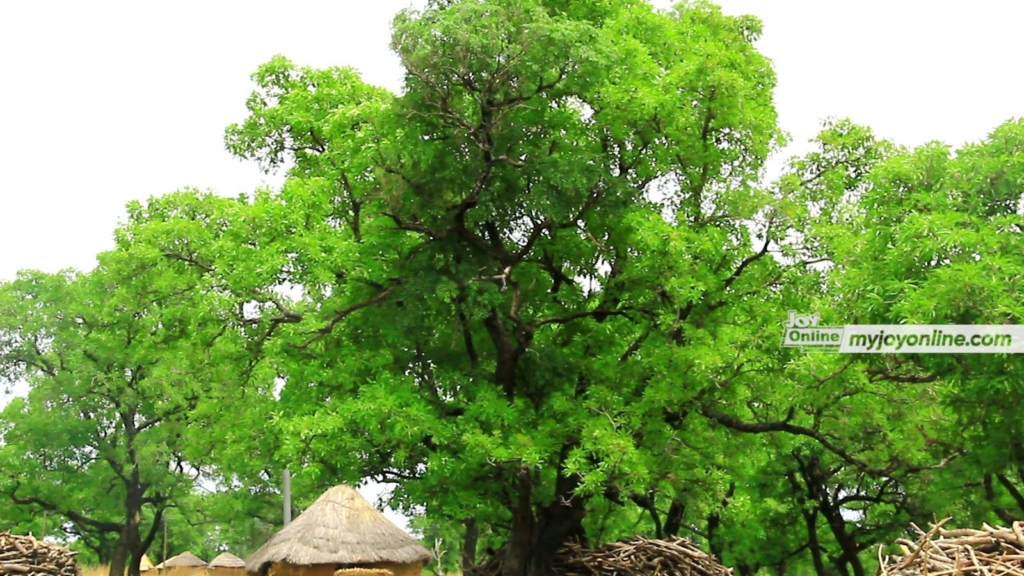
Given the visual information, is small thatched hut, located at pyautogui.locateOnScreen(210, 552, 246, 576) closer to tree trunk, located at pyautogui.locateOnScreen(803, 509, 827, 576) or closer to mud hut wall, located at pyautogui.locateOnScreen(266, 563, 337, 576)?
tree trunk, located at pyautogui.locateOnScreen(803, 509, 827, 576)

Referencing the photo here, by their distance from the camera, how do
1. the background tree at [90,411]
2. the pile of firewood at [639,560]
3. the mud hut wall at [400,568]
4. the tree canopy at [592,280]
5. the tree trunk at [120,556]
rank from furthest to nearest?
1. the tree trunk at [120,556]
2. the background tree at [90,411]
3. the mud hut wall at [400,568]
4. the pile of firewood at [639,560]
5. the tree canopy at [592,280]

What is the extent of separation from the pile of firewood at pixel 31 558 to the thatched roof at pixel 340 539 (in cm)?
484

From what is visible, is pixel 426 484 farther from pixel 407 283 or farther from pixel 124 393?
pixel 124 393

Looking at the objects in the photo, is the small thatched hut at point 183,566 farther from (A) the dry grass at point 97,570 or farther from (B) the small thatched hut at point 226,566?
(A) the dry grass at point 97,570

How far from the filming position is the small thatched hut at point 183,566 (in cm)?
4378

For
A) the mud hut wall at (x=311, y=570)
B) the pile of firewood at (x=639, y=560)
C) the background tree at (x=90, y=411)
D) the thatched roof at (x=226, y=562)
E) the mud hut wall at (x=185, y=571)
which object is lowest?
the pile of firewood at (x=639, y=560)

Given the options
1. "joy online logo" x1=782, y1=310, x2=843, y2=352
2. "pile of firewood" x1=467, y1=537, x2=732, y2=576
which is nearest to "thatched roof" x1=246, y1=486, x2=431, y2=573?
"pile of firewood" x1=467, y1=537, x2=732, y2=576

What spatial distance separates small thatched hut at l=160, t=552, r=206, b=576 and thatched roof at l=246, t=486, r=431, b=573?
22375mm

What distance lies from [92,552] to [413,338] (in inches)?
1159

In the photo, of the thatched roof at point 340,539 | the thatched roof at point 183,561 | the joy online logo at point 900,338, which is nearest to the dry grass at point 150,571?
the thatched roof at point 183,561

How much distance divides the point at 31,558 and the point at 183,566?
29331mm

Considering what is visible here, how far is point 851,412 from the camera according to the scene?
18.9 m

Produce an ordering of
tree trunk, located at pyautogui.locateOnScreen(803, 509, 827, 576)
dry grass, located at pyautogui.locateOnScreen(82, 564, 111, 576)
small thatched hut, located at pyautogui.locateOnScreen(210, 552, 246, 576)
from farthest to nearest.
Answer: small thatched hut, located at pyautogui.locateOnScreen(210, 552, 246, 576)
dry grass, located at pyautogui.locateOnScreen(82, 564, 111, 576)
tree trunk, located at pyautogui.locateOnScreen(803, 509, 827, 576)

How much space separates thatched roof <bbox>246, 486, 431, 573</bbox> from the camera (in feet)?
70.7
